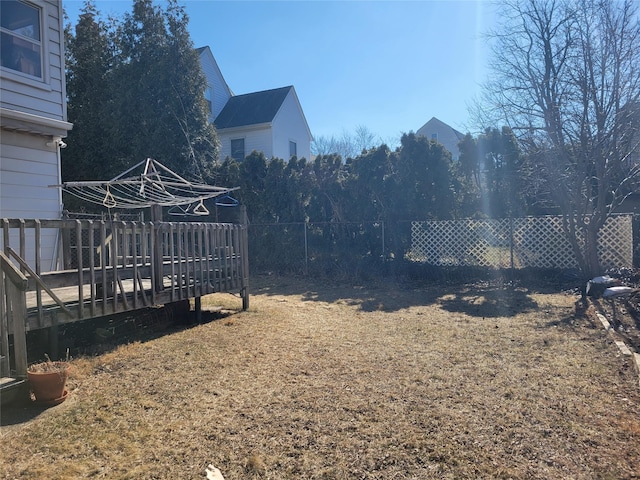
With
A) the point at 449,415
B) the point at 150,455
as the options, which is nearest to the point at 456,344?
the point at 449,415

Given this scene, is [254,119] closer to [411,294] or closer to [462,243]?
[462,243]

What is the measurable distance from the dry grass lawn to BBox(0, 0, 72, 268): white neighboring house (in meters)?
3.43

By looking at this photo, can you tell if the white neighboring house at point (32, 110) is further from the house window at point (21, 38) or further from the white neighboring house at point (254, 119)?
the white neighboring house at point (254, 119)

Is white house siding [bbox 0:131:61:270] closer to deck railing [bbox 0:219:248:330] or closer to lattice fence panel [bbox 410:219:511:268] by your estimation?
deck railing [bbox 0:219:248:330]

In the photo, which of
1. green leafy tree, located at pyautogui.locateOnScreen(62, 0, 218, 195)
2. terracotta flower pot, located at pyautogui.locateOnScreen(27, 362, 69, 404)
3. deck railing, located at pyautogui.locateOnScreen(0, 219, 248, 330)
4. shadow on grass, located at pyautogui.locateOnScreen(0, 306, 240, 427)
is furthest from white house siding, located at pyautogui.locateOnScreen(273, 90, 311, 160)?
terracotta flower pot, located at pyautogui.locateOnScreen(27, 362, 69, 404)

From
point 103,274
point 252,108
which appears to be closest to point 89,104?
point 252,108

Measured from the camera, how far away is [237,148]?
1955cm

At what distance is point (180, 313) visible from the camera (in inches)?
254

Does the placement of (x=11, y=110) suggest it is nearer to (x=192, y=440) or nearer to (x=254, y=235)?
(x=192, y=440)

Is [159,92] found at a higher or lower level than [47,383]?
higher

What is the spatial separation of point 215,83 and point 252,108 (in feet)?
7.50

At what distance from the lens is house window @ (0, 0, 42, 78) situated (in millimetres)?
6277

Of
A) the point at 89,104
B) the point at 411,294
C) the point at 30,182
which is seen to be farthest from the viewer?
the point at 89,104

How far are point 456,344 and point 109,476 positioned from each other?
3.75 m
